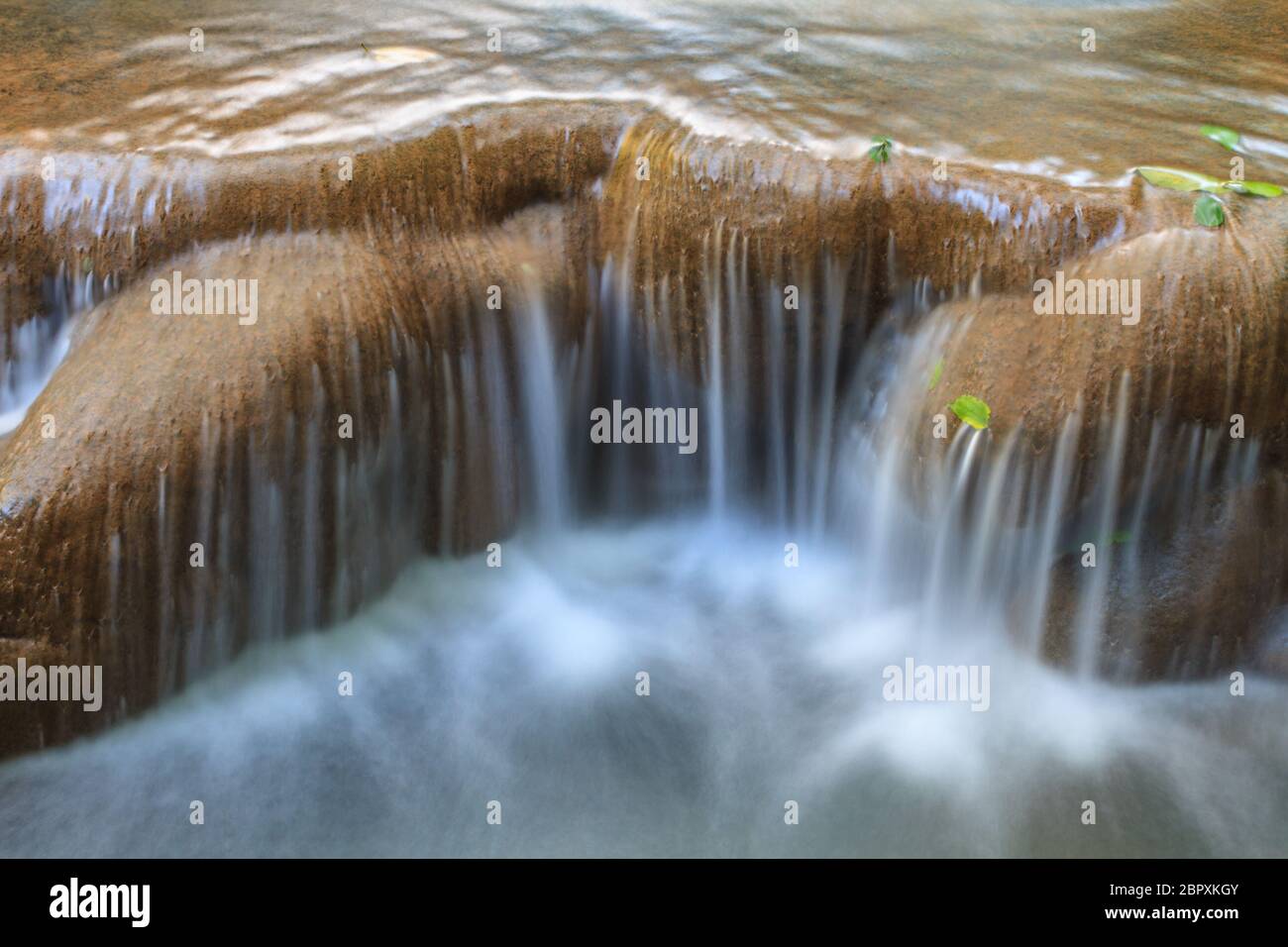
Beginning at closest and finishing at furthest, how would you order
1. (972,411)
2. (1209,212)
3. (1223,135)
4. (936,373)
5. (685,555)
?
(1209,212) < (972,411) < (936,373) < (1223,135) < (685,555)

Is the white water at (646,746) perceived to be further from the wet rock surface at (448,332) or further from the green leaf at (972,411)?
the green leaf at (972,411)

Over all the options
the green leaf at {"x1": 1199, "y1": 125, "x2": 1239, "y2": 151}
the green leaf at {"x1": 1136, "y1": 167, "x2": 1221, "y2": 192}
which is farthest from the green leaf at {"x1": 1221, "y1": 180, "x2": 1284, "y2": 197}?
the green leaf at {"x1": 1199, "y1": 125, "x2": 1239, "y2": 151}

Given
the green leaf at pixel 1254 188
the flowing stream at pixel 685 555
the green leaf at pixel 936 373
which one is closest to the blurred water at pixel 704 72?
the flowing stream at pixel 685 555

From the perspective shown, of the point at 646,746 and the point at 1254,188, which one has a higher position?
the point at 1254,188

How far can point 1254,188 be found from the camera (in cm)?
472

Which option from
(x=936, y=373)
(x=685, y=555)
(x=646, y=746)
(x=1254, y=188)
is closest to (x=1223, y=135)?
(x=1254, y=188)

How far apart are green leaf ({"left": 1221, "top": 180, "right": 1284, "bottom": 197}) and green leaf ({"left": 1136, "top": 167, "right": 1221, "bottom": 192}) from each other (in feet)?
0.13

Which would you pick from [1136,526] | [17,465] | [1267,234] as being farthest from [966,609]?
[17,465]

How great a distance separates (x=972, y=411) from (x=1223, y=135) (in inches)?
59.5

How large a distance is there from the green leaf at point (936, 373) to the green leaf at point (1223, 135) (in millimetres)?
1343

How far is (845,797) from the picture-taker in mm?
4402

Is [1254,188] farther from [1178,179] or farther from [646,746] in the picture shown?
[646,746]

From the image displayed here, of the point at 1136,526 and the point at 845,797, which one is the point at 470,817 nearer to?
the point at 845,797

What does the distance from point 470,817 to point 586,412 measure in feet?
5.63
